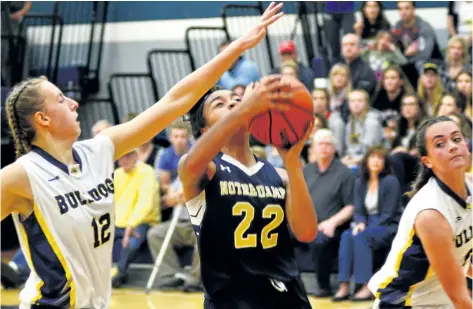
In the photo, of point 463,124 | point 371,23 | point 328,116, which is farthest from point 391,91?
point 463,124

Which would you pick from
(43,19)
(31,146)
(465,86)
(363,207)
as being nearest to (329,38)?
(465,86)

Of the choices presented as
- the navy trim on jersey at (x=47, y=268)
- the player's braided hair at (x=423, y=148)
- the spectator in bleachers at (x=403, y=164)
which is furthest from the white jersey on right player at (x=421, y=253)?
the spectator in bleachers at (x=403, y=164)

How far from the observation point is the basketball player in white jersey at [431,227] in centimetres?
384

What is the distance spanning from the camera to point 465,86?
8.63 m

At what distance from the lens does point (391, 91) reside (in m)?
9.16

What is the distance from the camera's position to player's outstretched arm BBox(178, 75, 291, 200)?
10.4 feet

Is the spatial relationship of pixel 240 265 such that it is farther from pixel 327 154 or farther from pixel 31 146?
pixel 327 154

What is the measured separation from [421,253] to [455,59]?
221 inches

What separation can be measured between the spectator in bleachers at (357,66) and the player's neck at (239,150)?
19.2 feet

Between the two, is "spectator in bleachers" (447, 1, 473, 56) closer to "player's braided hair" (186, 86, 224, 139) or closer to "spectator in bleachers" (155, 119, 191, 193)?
"spectator in bleachers" (155, 119, 191, 193)

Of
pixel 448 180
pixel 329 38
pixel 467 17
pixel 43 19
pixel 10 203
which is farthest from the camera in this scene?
pixel 43 19

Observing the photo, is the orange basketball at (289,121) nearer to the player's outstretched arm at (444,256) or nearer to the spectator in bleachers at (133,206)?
the player's outstretched arm at (444,256)

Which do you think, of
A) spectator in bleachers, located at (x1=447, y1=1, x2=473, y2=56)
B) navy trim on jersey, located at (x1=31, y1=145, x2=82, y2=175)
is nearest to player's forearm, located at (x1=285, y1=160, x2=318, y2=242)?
navy trim on jersey, located at (x1=31, y1=145, x2=82, y2=175)

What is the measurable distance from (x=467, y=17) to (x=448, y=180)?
6.44 meters
